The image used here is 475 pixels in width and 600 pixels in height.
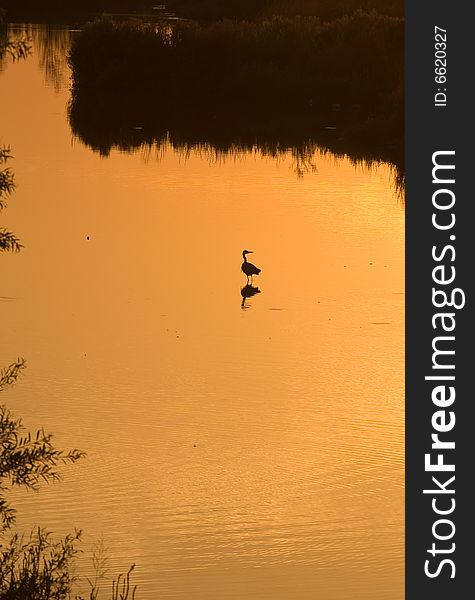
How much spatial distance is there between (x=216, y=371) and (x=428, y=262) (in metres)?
4.41

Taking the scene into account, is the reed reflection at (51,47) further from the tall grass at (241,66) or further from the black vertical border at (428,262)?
the black vertical border at (428,262)

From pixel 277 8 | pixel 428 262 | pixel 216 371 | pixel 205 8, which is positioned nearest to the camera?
pixel 428 262

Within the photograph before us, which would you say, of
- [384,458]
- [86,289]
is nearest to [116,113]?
[86,289]

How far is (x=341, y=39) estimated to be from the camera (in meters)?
34.7

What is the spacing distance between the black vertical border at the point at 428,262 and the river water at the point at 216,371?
38.3 inches

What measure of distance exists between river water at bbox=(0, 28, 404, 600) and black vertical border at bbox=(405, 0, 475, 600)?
973mm

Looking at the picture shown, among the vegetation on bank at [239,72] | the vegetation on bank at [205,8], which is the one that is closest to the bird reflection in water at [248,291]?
the vegetation on bank at [239,72]

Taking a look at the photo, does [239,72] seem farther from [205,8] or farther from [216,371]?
[205,8]

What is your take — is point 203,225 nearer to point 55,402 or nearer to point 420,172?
point 55,402

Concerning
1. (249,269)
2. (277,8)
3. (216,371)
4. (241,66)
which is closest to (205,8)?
(277,8)

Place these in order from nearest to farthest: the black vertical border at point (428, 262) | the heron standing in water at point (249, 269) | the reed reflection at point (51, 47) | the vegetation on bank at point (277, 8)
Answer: the black vertical border at point (428, 262) → the heron standing in water at point (249, 269) → the reed reflection at point (51, 47) → the vegetation on bank at point (277, 8)

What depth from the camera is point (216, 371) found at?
1409 centimetres

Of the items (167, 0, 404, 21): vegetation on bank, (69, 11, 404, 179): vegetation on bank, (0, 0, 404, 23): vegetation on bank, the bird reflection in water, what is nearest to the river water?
the bird reflection in water

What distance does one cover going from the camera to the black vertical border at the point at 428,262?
8.73 metres
